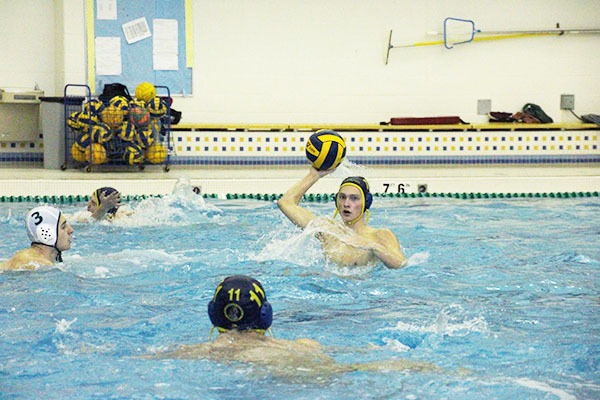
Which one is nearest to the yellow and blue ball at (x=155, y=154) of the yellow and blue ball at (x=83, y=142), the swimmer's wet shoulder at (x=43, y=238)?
the yellow and blue ball at (x=83, y=142)

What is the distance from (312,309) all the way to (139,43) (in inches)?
339

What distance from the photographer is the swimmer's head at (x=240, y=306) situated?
11.5ft

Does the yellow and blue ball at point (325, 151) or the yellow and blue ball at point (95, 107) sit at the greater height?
the yellow and blue ball at point (95, 107)

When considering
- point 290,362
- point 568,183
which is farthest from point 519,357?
point 568,183

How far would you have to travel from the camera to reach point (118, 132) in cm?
1134

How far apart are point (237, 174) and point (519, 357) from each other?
766 cm

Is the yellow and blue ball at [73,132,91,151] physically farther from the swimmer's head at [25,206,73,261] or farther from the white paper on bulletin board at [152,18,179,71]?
the swimmer's head at [25,206,73,261]

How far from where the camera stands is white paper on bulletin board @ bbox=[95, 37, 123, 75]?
41.6 feet

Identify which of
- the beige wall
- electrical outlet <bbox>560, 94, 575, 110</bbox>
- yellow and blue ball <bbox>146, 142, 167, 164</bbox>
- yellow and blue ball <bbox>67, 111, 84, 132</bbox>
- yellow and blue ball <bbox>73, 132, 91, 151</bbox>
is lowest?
yellow and blue ball <bbox>146, 142, 167, 164</bbox>

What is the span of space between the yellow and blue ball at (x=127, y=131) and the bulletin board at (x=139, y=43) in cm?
163

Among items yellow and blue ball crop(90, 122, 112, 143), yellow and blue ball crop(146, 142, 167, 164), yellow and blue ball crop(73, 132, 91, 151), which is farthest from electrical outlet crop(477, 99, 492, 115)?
yellow and blue ball crop(73, 132, 91, 151)

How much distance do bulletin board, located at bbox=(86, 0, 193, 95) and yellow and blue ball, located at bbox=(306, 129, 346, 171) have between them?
26.2ft

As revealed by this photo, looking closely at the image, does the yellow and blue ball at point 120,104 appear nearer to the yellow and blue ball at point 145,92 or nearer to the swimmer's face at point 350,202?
the yellow and blue ball at point 145,92

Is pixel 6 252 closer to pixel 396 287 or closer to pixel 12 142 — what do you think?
pixel 396 287
